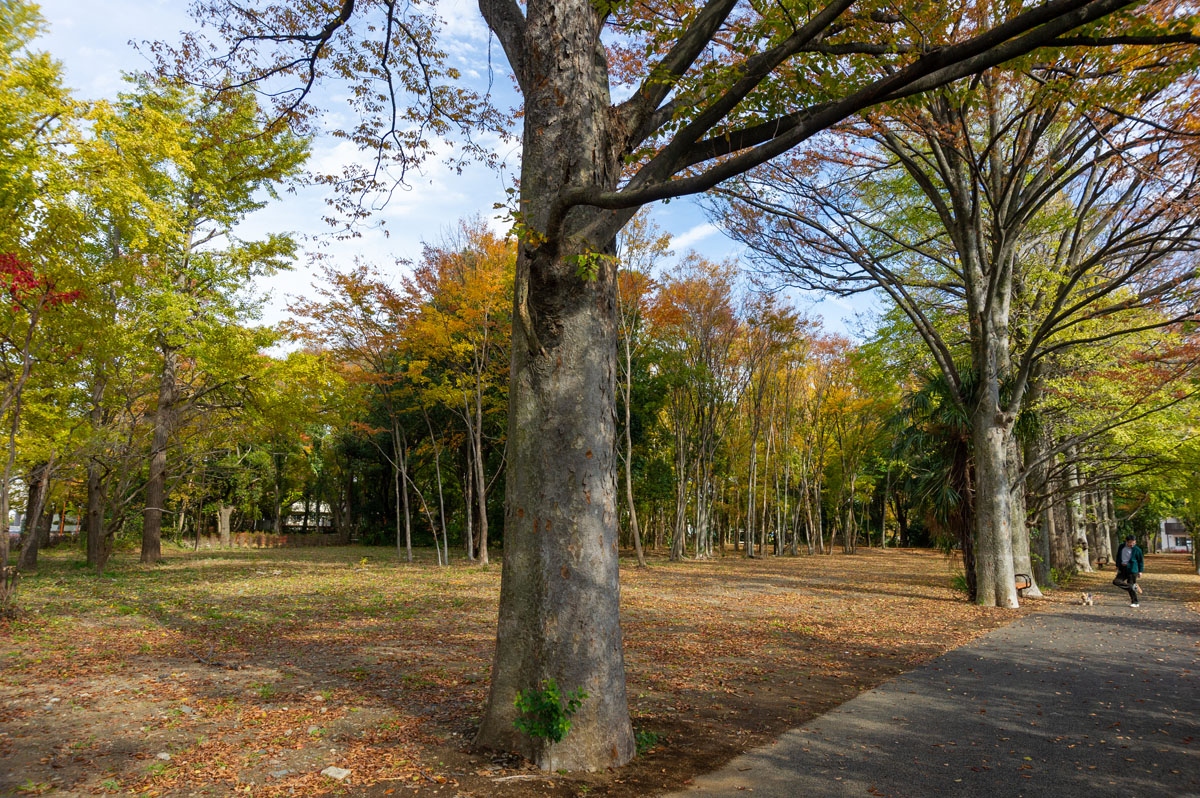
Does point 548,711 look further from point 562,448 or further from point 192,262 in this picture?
point 192,262

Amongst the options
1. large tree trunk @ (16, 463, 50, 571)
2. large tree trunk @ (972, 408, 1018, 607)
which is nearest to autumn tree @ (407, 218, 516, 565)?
large tree trunk @ (16, 463, 50, 571)

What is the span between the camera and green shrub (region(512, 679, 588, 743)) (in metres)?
3.74

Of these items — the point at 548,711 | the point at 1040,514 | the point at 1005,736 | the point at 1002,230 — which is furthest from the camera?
the point at 1040,514

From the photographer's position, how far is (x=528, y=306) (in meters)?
4.16

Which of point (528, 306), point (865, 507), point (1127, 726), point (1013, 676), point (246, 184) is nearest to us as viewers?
point (528, 306)

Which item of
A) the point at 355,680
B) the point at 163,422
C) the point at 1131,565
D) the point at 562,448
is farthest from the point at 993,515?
the point at 163,422

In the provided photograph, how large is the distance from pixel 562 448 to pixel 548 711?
155 centimetres

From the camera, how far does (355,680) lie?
5758mm

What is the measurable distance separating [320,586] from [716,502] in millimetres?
22277

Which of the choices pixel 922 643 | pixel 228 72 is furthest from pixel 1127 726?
pixel 228 72

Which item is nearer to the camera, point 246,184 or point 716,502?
point 246,184

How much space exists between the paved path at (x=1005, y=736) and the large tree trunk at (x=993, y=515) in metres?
3.83

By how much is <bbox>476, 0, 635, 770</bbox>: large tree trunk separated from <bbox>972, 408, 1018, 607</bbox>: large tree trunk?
33.5 ft

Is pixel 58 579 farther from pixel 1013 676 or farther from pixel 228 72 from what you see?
pixel 1013 676
